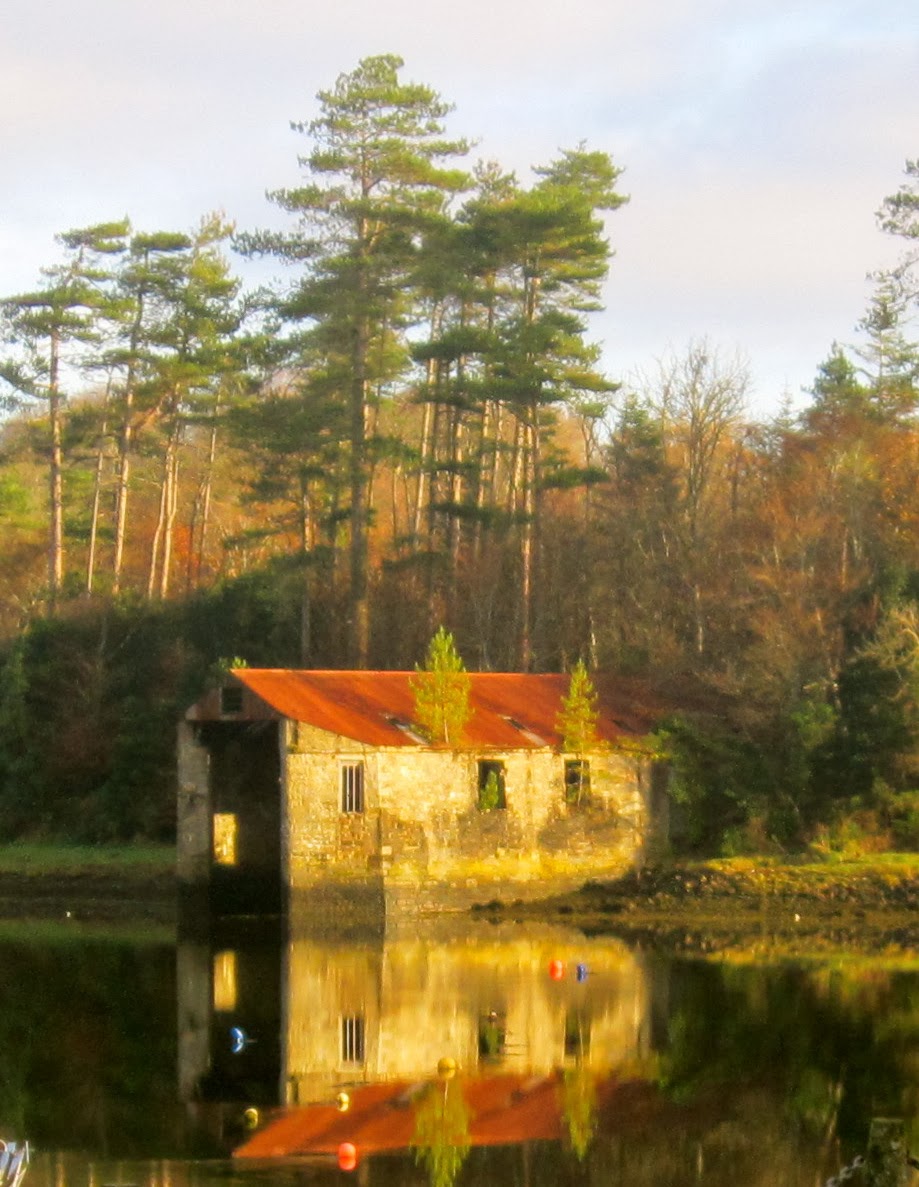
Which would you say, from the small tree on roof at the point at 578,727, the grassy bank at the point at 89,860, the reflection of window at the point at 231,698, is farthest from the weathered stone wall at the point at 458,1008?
the grassy bank at the point at 89,860

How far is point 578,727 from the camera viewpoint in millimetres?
39062

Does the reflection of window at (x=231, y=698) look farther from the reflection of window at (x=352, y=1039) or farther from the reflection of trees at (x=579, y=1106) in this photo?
the reflection of trees at (x=579, y=1106)

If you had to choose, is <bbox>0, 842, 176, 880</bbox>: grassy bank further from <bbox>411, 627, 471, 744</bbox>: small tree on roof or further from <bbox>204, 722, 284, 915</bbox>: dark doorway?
<bbox>411, 627, 471, 744</bbox>: small tree on roof

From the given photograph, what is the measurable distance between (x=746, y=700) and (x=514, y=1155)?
929 inches

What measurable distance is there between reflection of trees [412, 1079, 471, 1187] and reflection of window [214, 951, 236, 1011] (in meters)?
6.83

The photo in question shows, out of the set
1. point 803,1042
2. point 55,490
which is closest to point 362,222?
point 55,490

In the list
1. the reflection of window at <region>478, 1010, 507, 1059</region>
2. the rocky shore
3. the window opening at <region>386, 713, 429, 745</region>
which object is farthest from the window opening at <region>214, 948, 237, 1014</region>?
the rocky shore

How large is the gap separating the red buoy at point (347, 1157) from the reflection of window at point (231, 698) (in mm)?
20073

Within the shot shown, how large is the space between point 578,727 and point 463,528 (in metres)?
20.7

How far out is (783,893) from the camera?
37219mm

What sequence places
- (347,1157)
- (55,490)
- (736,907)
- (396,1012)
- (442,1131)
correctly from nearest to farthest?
(347,1157), (442,1131), (396,1012), (736,907), (55,490)

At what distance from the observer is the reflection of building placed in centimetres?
2334

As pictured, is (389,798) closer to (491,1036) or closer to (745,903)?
(745,903)

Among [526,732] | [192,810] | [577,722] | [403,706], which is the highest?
[403,706]
